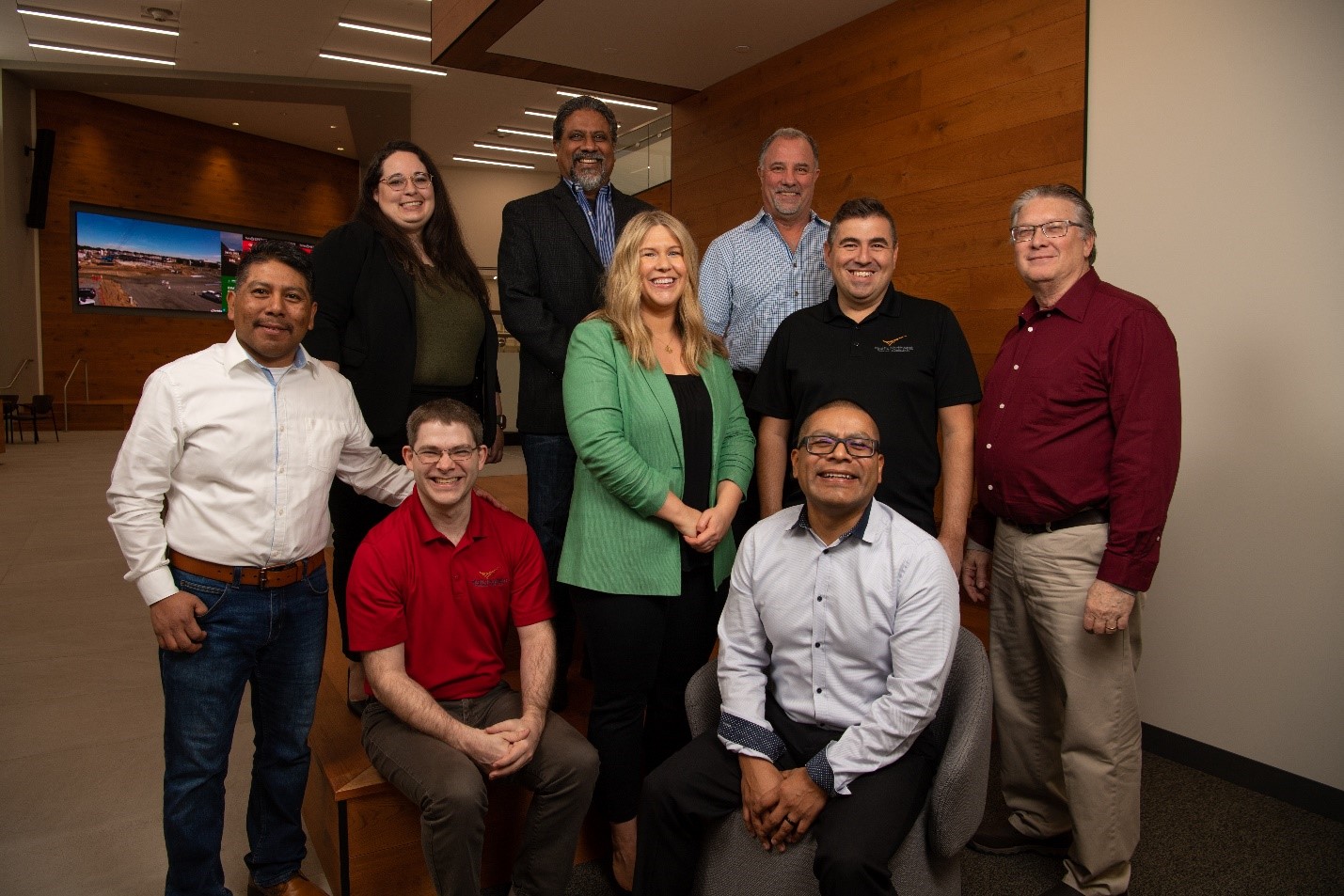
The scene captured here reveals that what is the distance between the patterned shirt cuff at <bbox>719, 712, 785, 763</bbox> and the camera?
1.85 metres

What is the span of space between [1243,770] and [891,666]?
1.99 metres

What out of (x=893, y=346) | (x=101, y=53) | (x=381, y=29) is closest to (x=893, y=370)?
(x=893, y=346)

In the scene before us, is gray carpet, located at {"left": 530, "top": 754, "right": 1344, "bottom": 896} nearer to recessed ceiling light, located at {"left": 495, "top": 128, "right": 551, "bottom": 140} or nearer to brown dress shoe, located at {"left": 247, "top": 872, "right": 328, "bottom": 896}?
brown dress shoe, located at {"left": 247, "top": 872, "right": 328, "bottom": 896}

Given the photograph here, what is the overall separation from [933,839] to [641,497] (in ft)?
3.10

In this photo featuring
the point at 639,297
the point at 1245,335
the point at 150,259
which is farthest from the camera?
the point at 150,259

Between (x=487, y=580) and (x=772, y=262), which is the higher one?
(x=772, y=262)

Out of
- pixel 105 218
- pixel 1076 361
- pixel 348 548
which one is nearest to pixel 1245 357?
pixel 1076 361

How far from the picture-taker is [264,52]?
10.4 m

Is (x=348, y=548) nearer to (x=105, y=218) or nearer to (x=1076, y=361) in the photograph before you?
(x=1076, y=361)

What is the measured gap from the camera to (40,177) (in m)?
12.9

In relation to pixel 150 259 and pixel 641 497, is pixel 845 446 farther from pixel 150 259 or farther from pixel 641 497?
pixel 150 259

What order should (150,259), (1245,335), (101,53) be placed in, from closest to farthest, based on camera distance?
(1245,335) < (101,53) < (150,259)

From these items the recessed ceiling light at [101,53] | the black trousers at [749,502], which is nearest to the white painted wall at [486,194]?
the recessed ceiling light at [101,53]

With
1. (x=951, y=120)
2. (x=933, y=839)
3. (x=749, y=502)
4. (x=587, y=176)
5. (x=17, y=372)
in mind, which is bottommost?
(x=933, y=839)
